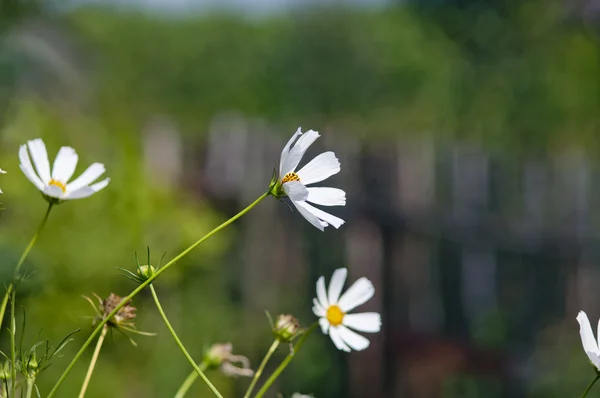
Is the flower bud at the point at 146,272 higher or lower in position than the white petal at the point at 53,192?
lower

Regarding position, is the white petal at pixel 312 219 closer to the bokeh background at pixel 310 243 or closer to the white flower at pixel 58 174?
the white flower at pixel 58 174

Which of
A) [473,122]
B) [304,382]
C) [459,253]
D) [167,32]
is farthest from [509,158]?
[167,32]

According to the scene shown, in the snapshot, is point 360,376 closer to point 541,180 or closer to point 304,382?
point 304,382

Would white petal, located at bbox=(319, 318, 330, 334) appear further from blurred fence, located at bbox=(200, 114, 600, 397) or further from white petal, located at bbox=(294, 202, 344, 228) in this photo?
blurred fence, located at bbox=(200, 114, 600, 397)

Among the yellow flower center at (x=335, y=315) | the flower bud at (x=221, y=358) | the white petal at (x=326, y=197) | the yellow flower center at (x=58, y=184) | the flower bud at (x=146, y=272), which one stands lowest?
the flower bud at (x=221, y=358)

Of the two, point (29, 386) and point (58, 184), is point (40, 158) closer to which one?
point (58, 184)

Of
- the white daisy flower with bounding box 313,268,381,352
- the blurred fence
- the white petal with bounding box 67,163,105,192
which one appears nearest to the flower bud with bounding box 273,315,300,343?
the white daisy flower with bounding box 313,268,381,352

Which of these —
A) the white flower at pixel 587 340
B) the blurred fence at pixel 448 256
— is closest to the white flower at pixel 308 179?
the white flower at pixel 587 340
